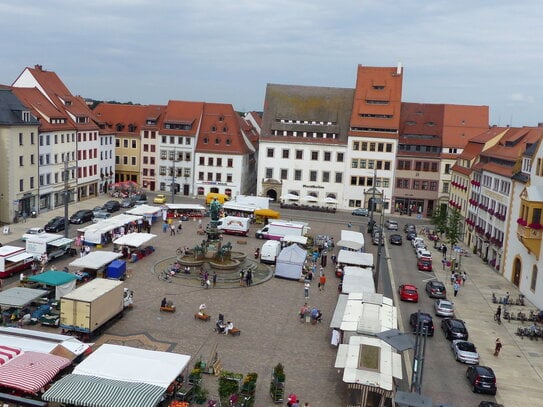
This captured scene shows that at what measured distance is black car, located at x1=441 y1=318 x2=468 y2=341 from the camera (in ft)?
108

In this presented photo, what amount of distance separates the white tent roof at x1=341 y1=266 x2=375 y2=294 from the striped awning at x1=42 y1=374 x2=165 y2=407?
738 inches

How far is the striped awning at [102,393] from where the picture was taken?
67.6 feet

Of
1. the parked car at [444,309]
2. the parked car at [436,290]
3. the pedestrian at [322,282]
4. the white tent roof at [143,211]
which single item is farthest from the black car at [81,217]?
the parked car at [444,309]

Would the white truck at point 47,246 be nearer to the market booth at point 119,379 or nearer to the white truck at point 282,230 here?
the white truck at point 282,230

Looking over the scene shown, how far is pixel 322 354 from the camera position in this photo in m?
29.8

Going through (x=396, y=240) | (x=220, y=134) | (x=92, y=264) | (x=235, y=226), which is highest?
(x=220, y=134)

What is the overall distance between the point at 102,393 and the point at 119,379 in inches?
50.8

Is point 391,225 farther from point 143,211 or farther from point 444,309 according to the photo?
point 444,309

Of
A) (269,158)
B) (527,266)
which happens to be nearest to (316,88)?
(269,158)

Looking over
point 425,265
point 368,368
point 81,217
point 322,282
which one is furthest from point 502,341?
point 81,217

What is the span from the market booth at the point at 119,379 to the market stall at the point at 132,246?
22.2 meters

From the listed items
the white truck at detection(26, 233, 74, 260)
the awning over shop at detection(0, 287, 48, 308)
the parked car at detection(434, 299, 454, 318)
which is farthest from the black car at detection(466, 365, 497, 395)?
the white truck at detection(26, 233, 74, 260)

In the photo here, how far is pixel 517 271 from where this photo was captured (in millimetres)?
47469

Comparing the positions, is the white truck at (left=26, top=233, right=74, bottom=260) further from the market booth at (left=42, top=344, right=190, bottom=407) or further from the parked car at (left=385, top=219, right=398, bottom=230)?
the parked car at (left=385, top=219, right=398, bottom=230)
